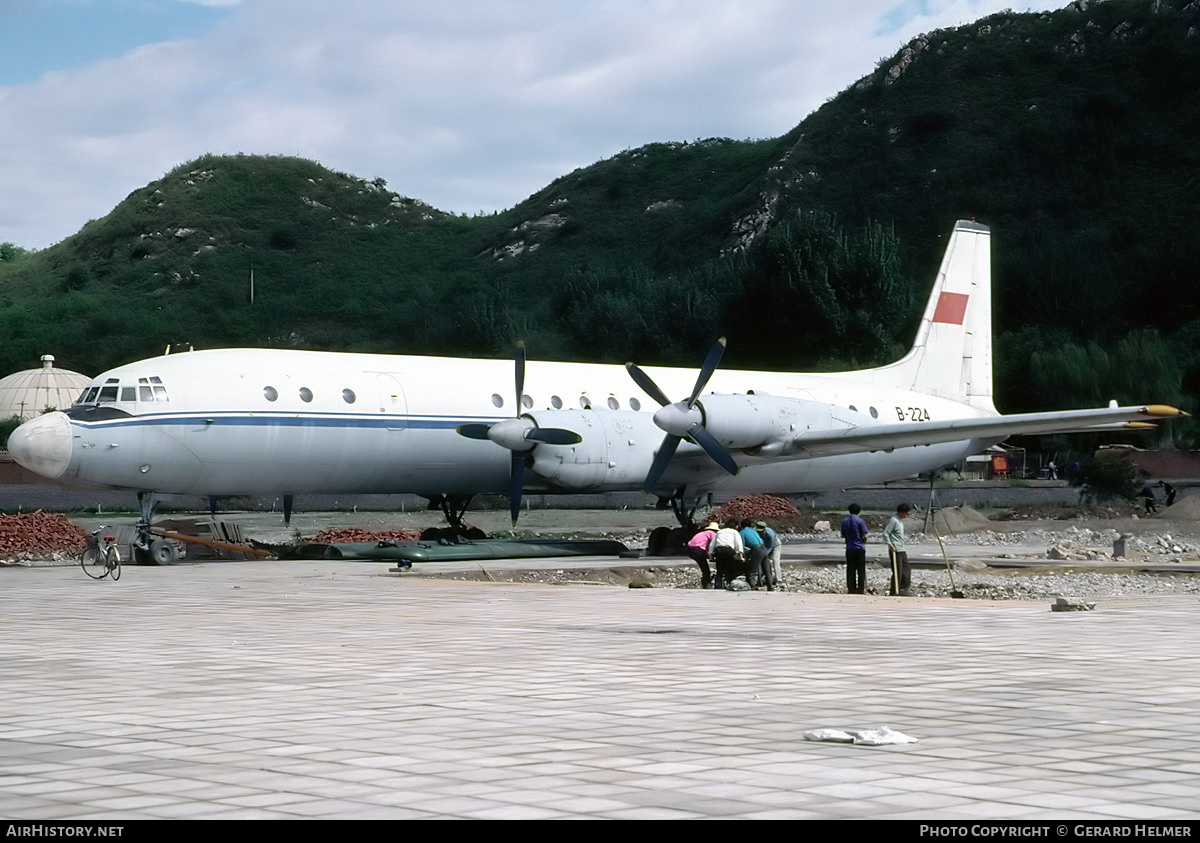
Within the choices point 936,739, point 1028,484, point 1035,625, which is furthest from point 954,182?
point 936,739

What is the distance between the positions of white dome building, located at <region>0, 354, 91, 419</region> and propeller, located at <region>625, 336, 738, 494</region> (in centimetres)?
6835

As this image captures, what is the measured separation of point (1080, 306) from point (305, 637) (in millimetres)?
87142

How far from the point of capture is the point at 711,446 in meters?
30.2

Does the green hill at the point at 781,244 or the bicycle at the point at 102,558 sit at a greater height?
the green hill at the point at 781,244

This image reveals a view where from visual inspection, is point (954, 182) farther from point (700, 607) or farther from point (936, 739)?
point (936, 739)

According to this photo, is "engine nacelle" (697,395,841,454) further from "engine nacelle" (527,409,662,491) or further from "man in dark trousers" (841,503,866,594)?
"man in dark trousers" (841,503,866,594)

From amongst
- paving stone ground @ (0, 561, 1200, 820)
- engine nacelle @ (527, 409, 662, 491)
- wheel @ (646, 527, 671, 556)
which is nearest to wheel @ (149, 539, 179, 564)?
engine nacelle @ (527, 409, 662, 491)

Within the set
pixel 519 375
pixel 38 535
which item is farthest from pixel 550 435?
pixel 38 535

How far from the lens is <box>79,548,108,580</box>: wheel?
24.5m

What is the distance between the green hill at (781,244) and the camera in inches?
3258

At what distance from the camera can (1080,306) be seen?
93.6m

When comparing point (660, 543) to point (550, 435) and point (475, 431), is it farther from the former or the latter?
point (475, 431)

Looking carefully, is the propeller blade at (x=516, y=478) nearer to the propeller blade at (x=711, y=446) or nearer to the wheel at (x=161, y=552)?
the propeller blade at (x=711, y=446)

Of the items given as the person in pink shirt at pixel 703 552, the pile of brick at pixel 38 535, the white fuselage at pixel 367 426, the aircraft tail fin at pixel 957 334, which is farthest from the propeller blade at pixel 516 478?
the aircraft tail fin at pixel 957 334
